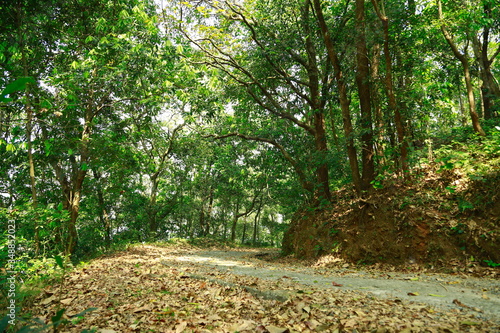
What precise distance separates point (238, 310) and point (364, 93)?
269 inches

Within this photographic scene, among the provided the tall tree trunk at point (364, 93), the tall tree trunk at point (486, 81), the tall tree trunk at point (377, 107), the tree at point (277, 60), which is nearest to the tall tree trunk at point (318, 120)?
the tree at point (277, 60)

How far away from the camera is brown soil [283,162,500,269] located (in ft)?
18.5

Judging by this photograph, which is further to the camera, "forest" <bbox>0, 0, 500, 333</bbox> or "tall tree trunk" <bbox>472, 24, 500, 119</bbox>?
"tall tree trunk" <bbox>472, 24, 500, 119</bbox>

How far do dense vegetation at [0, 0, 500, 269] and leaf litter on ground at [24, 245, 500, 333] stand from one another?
5.43 feet

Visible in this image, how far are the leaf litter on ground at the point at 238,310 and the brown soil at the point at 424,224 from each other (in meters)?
3.22

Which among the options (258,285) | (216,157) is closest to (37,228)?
(258,285)

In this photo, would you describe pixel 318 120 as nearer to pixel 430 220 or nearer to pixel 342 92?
pixel 342 92

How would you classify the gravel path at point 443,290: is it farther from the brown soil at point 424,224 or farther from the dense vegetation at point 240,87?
the dense vegetation at point 240,87

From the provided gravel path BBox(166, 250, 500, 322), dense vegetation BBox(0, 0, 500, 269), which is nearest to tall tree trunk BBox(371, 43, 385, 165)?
dense vegetation BBox(0, 0, 500, 269)

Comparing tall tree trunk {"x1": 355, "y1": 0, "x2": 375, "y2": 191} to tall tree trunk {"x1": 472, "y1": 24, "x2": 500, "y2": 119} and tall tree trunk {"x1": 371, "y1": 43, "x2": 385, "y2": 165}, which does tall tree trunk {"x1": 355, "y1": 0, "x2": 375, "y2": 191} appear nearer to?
tall tree trunk {"x1": 371, "y1": 43, "x2": 385, "y2": 165}

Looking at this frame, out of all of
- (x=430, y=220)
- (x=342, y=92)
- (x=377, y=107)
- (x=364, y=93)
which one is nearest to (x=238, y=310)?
(x=430, y=220)

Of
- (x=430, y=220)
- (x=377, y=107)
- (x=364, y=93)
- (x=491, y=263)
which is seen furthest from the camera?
(x=364, y=93)

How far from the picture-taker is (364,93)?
7.96 metres

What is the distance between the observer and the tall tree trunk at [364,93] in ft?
25.2
